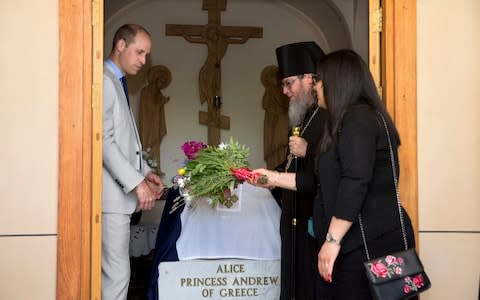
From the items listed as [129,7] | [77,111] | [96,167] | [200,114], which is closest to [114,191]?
[96,167]

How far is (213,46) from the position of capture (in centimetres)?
638

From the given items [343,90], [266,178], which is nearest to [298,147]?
[266,178]

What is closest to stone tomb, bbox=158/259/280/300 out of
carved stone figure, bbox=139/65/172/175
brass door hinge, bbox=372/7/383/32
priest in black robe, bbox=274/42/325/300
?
priest in black robe, bbox=274/42/325/300

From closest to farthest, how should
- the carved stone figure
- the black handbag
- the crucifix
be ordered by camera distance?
the black handbag → the carved stone figure → the crucifix

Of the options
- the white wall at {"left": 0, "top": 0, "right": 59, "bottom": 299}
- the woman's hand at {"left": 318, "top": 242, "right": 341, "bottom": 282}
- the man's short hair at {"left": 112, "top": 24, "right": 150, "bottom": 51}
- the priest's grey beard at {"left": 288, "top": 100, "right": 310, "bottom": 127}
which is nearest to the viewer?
the woman's hand at {"left": 318, "top": 242, "right": 341, "bottom": 282}

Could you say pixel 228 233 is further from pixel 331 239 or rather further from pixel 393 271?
pixel 393 271

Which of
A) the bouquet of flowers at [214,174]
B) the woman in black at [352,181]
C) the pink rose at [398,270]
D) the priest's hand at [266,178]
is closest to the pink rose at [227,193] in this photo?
the bouquet of flowers at [214,174]

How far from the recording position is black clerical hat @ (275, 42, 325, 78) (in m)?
3.79

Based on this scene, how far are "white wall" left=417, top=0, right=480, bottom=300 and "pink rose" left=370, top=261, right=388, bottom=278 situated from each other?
Answer: 880mm

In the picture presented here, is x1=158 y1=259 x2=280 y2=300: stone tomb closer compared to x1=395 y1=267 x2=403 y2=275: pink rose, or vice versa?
x1=395 y1=267 x2=403 y2=275: pink rose

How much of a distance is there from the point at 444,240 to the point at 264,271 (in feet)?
3.17

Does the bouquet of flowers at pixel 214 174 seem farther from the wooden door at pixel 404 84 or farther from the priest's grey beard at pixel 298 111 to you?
the wooden door at pixel 404 84

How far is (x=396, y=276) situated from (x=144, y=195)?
4.78 feet

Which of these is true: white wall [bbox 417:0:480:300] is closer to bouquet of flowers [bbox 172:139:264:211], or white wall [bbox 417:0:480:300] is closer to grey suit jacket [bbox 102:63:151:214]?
bouquet of flowers [bbox 172:139:264:211]
